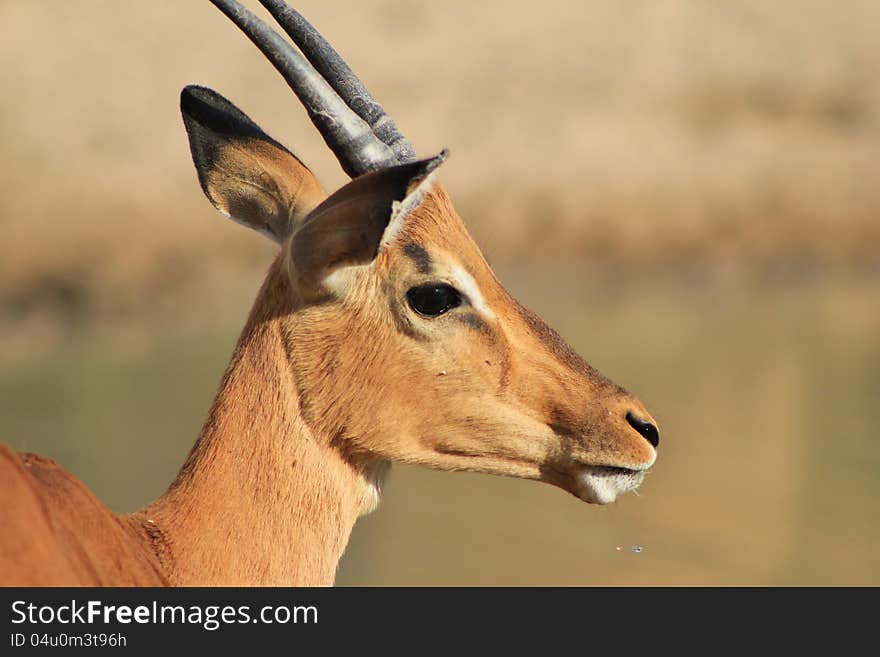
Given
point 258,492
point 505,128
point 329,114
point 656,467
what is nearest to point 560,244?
point 505,128

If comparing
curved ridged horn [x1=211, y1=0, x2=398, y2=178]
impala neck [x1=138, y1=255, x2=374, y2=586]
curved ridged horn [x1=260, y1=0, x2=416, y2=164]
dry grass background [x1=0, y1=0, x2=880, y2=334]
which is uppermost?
dry grass background [x1=0, y1=0, x2=880, y2=334]

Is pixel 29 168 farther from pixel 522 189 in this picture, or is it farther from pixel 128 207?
pixel 522 189

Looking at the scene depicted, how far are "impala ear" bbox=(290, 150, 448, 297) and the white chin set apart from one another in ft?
3.11

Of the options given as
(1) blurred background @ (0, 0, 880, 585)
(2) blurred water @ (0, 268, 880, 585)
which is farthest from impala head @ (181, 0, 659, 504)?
(1) blurred background @ (0, 0, 880, 585)

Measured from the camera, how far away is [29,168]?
19625 millimetres

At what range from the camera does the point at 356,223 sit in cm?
425

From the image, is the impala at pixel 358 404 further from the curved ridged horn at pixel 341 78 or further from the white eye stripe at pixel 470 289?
the curved ridged horn at pixel 341 78

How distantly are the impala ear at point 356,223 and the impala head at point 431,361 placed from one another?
1 cm

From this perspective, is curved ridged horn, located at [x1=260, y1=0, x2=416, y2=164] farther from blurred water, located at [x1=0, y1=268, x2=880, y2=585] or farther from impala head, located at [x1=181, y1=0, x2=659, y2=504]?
blurred water, located at [x1=0, y1=268, x2=880, y2=585]

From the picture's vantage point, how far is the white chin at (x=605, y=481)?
467cm

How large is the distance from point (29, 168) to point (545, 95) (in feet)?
30.8

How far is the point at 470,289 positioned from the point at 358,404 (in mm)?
490

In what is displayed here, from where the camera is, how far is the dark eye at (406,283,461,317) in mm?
4586

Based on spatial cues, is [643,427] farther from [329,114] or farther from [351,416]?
[329,114]
